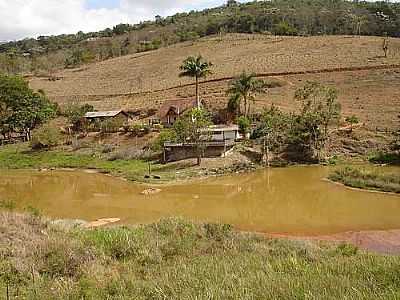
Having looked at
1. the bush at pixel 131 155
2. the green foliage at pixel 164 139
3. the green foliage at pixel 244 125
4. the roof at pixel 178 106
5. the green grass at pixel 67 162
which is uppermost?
the roof at pixel 178 106

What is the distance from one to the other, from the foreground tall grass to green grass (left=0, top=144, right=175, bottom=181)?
893 inches

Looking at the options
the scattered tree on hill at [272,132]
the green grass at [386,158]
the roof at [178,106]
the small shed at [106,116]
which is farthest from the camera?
the small shed at [106,116]

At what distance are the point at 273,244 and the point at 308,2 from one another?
12345 centimetres

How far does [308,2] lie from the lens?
127312 millimetres

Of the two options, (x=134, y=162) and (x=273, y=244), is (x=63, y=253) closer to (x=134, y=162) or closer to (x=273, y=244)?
(x=273, y=244)

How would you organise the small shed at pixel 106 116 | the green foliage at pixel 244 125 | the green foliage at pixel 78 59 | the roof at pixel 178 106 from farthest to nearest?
the green foliage at pixel 78 59, the small shed at pixel 106 116, the roof at pixel 178 106, the green foliage at pixel 244 125

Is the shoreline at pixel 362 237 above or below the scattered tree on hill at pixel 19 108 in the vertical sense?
below

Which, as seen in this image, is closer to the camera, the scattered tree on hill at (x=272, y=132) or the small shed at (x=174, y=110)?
the scattered tree on hill at (x=272, y=132)

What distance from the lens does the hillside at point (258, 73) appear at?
190 feet

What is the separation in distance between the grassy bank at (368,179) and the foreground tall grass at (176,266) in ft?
55.6

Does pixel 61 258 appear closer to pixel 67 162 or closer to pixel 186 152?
pixel 186 152

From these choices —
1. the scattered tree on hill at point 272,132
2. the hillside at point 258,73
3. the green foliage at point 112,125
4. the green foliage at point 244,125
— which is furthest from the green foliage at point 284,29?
the green foliage at point 244,125

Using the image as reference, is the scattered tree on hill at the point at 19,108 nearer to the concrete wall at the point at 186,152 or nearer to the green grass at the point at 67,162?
the green grass at the point at 67,162

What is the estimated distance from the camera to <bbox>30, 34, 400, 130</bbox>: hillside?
5781 cm
